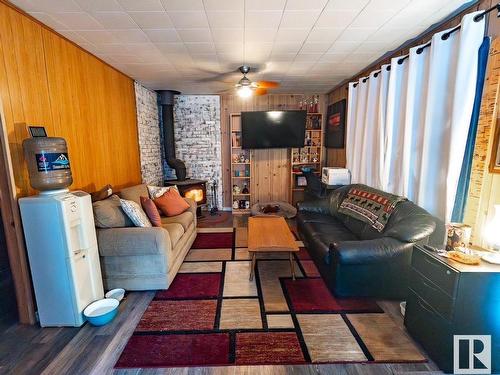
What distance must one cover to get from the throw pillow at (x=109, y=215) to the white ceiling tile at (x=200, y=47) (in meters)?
1.91

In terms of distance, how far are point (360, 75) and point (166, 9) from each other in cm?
323

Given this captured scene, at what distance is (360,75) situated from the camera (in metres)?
4.12

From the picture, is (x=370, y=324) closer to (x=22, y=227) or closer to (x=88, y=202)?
(x=88, y=202)

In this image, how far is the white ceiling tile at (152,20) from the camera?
7.04ft

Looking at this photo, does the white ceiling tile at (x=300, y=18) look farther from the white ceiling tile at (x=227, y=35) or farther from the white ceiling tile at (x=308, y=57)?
the white ceiling tile at (x=308, y=57)

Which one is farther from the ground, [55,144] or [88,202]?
[55,144]

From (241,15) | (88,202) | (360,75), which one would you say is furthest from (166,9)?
(360,75)

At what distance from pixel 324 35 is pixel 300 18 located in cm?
48

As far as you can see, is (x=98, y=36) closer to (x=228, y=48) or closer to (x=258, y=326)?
(x=228, y=48)

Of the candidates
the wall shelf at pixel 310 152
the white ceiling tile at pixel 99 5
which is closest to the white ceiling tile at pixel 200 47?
the white ceiling tile at pixel 99 5

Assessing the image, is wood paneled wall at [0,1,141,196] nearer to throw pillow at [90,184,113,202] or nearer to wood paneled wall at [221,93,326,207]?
throw pillow at [90,184,113,202]

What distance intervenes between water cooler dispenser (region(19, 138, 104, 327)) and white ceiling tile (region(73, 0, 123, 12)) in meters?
1.08

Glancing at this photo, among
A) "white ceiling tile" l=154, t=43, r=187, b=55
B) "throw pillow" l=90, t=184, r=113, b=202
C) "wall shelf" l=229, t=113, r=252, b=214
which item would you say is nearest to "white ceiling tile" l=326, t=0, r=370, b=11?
"white ceiling tile" l=154, t=43, r=187, b=55

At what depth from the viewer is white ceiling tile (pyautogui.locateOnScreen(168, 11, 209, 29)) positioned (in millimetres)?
2141
